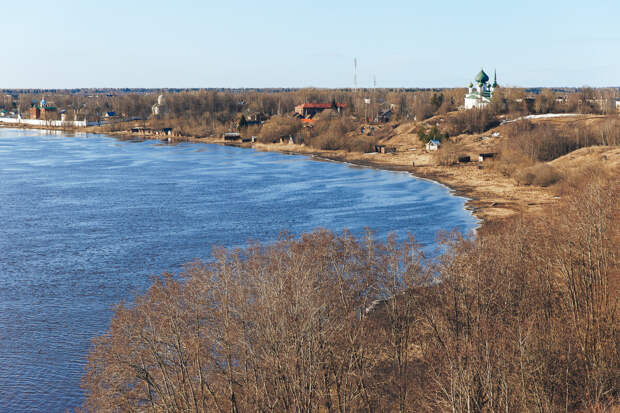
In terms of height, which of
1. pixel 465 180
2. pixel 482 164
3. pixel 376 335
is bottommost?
pixel 376 335

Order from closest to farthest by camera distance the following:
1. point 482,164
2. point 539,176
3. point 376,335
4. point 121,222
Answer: point 376,335
point 121,222
point 539,176
point 482,164

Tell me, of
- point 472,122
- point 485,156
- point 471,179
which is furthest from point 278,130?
point 471,179

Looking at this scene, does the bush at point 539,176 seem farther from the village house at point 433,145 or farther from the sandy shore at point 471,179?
the village house at point 433,145

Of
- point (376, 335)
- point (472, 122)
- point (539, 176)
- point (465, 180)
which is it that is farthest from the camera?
point (472, 122)

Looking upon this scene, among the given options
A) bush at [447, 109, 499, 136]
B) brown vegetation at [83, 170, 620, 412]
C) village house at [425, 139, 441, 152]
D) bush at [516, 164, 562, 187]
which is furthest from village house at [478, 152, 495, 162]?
brown vegetation at [83, 170, 620, 412]

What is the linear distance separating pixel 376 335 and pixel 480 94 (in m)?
72.9

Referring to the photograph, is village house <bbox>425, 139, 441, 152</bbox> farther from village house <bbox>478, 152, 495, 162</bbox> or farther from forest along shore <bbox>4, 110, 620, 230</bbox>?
village house <bbox>478, 152, 495, 162</bbox>

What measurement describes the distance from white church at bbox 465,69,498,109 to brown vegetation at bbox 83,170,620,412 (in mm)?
65821

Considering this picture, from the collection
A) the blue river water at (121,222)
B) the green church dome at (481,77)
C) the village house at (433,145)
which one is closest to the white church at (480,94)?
the green church dome at (481,77)

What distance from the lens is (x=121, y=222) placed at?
34.3m

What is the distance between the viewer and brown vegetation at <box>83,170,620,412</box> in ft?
38.7

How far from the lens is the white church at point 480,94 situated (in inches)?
3201

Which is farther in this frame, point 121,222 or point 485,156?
point 485,156

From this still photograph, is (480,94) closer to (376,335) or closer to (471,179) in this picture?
(471,179)
